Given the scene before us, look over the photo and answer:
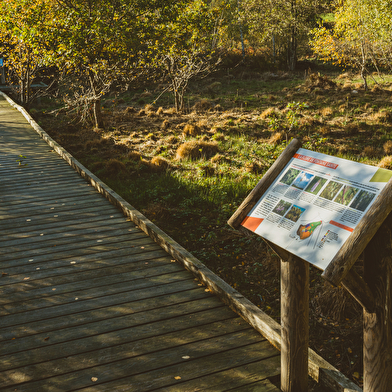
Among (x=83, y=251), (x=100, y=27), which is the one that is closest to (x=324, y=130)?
(x=100, y=27)

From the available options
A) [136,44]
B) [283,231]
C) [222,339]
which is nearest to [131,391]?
[222,339]

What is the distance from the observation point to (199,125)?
540 inches

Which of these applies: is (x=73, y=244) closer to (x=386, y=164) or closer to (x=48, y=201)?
(x=48, y=201)

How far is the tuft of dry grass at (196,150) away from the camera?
10.6 metres

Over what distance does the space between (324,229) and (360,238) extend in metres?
0.21

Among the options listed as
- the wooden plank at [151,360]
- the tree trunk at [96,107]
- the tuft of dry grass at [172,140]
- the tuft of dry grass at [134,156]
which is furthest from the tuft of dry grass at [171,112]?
the wooden plank at [151,360]

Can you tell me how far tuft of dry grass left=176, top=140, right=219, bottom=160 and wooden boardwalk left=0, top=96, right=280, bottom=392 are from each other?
495 cm

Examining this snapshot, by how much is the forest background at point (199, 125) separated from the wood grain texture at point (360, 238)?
219 centimetres

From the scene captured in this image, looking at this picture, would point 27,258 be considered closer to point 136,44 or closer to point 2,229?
point 2,229

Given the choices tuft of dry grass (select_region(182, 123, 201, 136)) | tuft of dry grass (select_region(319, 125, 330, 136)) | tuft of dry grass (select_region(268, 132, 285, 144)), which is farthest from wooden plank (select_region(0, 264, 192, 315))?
tuft of dry grass (select_region(319, 125, 330, 136))

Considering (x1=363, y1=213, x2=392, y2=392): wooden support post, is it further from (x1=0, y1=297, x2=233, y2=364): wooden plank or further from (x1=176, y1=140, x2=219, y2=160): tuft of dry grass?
(x1=176, y1=140, x2=219, y2=160): tuft of dry grass

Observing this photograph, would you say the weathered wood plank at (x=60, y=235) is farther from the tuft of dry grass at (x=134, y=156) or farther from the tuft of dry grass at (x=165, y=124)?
the tuft of dry grass at (x=165, y=124)

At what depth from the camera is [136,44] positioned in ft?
53.0

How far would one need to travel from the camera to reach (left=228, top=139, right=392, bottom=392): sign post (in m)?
1.95
